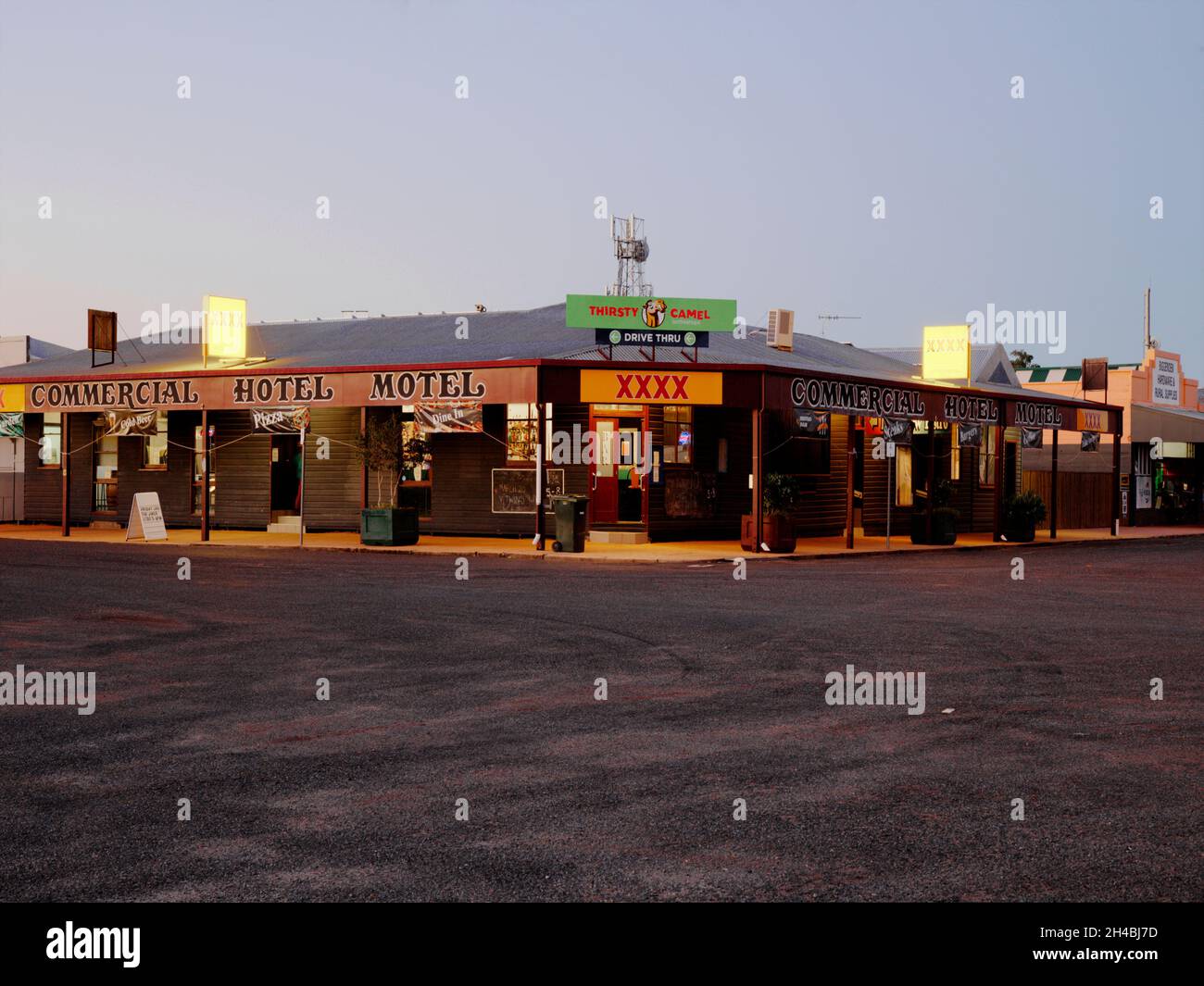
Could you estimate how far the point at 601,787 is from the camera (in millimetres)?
6820

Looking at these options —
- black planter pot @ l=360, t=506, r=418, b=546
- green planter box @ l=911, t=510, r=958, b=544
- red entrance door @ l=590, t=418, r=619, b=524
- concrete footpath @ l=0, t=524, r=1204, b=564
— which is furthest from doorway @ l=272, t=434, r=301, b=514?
green planter box @ l=911, t=510, r=958, b=544

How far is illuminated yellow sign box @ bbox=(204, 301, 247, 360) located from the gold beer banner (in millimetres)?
2512

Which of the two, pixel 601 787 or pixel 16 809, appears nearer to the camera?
pixel 16 809

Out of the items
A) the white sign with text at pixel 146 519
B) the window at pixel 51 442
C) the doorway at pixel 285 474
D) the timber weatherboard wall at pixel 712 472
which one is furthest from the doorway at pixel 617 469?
the window at pixel 51 442

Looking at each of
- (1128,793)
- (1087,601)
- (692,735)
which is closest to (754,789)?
(692,735)

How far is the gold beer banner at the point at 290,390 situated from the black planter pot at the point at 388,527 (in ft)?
9.64

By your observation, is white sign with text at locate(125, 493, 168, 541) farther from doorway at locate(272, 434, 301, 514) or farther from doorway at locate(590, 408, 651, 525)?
doorway at locate(590, 408, 651, 525)

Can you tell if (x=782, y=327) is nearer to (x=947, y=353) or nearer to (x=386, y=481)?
(x=947, y=353)

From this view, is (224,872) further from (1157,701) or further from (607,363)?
(607,363)

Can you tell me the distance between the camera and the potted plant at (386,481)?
28.2 m

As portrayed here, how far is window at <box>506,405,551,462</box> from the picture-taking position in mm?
31203

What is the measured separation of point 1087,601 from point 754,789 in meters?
12.1
